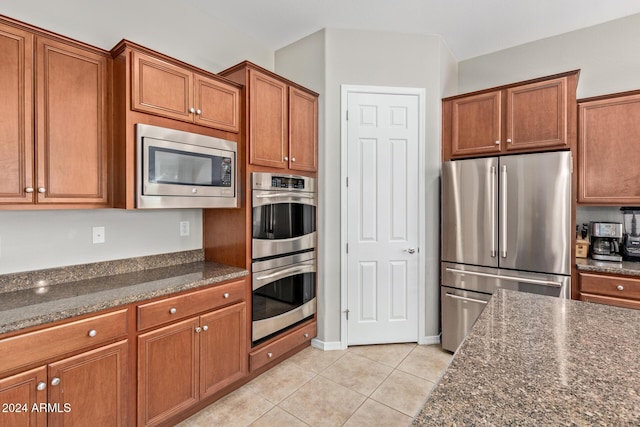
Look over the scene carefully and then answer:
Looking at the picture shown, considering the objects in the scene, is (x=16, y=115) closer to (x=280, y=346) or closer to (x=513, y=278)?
(x=280, y=346)

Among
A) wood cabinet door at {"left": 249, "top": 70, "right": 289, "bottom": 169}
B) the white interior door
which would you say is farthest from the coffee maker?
Answer: wood cabinet door at {"left": 249, "top": 70, "right": 289, "bottom": 169}

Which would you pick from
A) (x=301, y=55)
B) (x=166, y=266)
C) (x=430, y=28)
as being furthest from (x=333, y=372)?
(x=430, y=28)

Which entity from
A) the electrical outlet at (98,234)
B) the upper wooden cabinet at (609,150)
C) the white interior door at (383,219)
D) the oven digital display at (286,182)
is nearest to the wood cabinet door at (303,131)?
the oven digital display at (286,182)

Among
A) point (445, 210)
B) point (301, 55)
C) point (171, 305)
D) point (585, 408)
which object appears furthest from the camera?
point (301, 55)

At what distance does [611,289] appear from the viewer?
7.65 feet

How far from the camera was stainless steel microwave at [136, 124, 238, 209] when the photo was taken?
6.08 ft

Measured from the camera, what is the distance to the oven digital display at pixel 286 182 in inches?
99.3

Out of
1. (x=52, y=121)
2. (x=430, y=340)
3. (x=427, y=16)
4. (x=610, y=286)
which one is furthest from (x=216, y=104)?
(x=610, y=286)

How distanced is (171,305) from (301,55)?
8.42 ft

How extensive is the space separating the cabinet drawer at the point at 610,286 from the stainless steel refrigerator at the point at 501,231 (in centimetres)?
14

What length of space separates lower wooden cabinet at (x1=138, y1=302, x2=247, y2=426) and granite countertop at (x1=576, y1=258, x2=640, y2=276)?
264 cm

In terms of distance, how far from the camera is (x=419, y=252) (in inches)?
118

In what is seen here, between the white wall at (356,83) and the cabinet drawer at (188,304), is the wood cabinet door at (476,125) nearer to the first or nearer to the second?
the white wall at (356,83)

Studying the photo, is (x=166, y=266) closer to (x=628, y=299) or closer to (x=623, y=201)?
(x=628, y=299)
